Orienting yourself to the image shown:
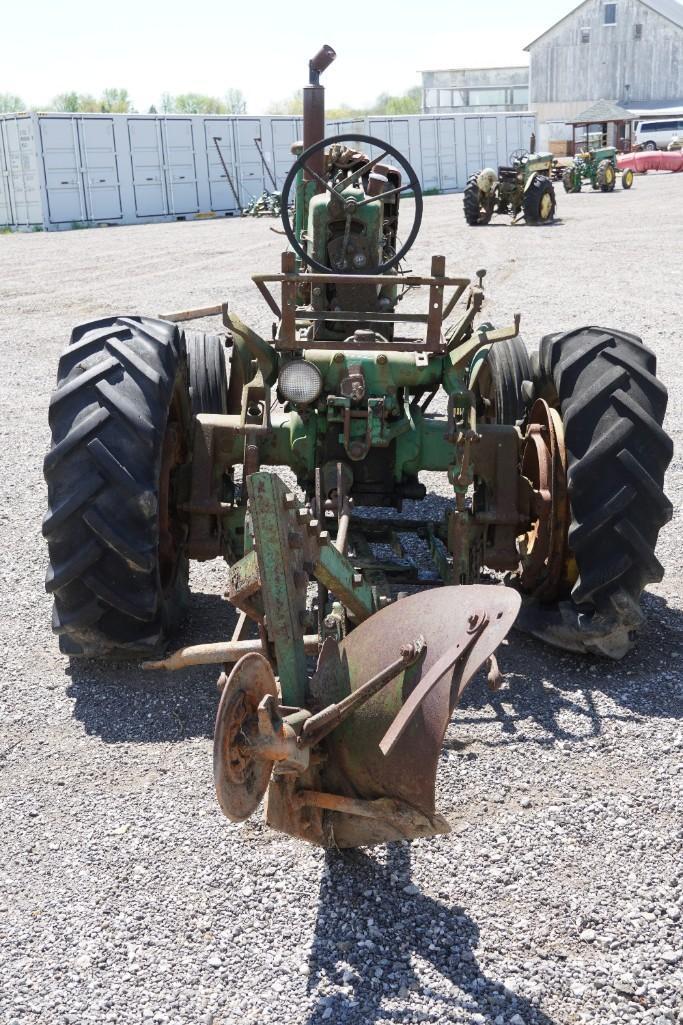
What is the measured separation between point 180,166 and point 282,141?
3635mm

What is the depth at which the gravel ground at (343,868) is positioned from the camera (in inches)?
106

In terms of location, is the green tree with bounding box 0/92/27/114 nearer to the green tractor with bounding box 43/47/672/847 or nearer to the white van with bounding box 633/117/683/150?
the white van with bounding box 633/117/683/150

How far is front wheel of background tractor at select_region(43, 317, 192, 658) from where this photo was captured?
3.96 meters

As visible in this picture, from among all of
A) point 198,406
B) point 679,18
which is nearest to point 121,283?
point 198,406

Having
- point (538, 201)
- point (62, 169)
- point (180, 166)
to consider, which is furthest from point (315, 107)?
point (180, 166)

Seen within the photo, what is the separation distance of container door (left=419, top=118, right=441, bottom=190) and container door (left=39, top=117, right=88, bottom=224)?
460 inches

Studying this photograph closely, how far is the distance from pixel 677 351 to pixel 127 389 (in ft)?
25.6

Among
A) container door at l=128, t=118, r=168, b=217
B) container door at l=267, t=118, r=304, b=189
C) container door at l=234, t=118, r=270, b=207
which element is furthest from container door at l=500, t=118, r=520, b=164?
container door at l=128, t=118, r=168, b=217

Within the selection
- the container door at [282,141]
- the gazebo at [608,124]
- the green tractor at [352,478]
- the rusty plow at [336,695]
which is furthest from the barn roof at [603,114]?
the rusty plow at [336,695]

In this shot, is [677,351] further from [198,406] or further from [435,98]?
[435,98]

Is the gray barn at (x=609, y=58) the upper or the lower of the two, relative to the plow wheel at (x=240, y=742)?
upper

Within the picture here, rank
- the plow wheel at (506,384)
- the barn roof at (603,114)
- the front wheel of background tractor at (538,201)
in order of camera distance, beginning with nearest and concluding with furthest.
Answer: the plow wheel at (506,384) < the front wheel of background tractor at (538,201) < the barn roof at (603,114)

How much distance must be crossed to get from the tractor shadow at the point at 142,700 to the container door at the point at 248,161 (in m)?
28.4

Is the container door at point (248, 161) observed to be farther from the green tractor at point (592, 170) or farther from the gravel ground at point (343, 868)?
the gravel ground at point (343, 868)
